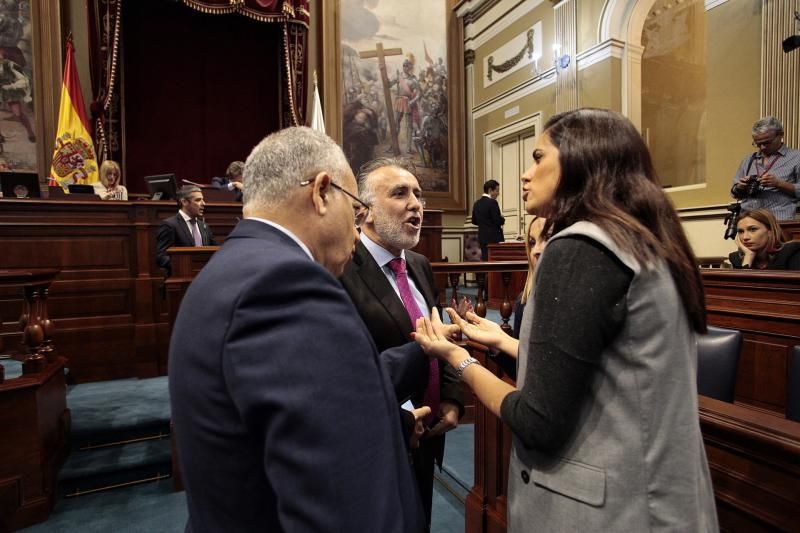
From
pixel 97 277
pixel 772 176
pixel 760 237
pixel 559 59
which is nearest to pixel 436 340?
pixel 760 237

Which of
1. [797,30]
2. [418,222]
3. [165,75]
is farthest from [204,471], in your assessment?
[165,75]

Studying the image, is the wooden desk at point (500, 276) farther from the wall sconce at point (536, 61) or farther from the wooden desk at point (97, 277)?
the wooden desk at point (97, 277)

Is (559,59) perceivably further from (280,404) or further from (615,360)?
(280,404)

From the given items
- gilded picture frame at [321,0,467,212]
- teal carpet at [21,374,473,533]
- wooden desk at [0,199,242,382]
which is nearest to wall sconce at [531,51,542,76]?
gilded picture frame at [321,0,467,212]

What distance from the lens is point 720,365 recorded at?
191cm

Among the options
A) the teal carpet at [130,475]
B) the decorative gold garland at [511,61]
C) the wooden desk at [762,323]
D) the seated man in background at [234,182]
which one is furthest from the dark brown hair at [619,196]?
the decorative gold garland at [511,61]

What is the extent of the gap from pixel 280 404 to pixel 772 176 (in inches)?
204

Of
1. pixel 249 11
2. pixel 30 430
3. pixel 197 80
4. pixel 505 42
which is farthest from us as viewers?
pixel 505 42

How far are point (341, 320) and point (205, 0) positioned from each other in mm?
8068

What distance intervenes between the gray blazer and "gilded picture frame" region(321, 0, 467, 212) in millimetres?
8640

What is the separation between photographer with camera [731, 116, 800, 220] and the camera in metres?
4.35

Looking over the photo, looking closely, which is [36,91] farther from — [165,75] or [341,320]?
[341,320]

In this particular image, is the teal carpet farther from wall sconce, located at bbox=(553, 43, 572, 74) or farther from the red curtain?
wall sconce, located at bbox=(553, 43, 572, 74)

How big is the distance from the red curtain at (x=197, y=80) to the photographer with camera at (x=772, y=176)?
20.1 ft
